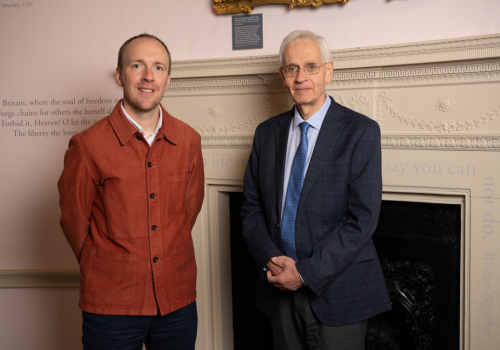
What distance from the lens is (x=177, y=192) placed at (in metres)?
1.72

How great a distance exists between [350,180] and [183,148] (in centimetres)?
67

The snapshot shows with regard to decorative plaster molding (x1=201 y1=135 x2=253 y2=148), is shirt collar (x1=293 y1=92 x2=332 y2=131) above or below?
above

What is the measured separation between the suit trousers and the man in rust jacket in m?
0.39

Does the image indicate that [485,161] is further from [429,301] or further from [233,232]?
[233,232]

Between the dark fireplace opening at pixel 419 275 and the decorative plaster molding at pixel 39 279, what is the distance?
1.89m

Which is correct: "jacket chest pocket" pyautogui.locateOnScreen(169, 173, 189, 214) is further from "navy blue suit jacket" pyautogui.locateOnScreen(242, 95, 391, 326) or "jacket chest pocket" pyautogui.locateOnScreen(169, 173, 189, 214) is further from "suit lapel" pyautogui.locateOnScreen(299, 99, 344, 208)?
"suit lapel" pyautogui.locateOnScreen(299, 99, 344, 208)

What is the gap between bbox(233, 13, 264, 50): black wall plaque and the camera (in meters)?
2.33

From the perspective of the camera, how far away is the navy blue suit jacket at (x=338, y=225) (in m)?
1.52

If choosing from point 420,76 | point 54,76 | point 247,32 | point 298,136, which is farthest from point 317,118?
point 54,76

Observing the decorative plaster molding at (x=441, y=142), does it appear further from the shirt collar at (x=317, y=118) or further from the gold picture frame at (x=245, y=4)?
the gold picture frame at (x=245, y=4)

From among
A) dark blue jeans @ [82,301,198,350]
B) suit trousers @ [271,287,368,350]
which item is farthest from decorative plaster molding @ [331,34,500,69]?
dark blue jeans @ [82,301,198,350]

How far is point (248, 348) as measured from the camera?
8.91ft

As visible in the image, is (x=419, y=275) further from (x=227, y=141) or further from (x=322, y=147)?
(x=227, y=141)

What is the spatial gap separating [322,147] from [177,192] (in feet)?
1.93
